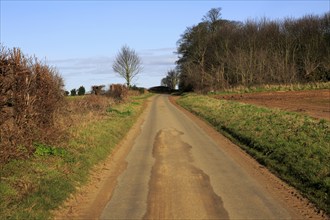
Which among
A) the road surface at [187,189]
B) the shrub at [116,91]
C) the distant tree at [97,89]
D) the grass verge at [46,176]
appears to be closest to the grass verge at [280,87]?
the shrub at [116,91]

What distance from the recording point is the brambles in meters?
9.66

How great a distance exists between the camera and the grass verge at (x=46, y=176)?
279 inches

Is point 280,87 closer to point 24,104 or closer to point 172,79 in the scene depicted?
point 24,104

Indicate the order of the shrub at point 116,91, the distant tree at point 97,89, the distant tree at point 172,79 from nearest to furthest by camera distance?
the distant tree at point 97,89 < the shrub at point 116,91 < the distant tree at point 172,79

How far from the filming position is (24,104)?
11070 millimetres

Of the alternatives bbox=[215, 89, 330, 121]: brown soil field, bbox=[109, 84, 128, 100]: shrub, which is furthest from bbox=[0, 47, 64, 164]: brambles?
bbox=[109, 84, 128, 100]: shrub

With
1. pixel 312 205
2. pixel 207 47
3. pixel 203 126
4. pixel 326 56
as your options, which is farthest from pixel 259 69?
pixel 312 205

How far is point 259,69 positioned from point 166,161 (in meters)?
52.2

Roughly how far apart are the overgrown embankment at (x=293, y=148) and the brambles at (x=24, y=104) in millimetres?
6811

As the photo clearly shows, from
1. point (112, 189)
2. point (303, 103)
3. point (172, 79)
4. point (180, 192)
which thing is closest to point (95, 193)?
point (112, 189)

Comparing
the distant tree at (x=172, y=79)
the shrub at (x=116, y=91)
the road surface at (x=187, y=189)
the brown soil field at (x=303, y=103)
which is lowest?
the road surface at (x=187, y=189)

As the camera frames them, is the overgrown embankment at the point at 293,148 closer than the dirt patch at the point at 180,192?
No

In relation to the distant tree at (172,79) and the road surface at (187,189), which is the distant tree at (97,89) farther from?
the distant tree at (172,79)

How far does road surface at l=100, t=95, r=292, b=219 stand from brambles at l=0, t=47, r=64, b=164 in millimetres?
2722
